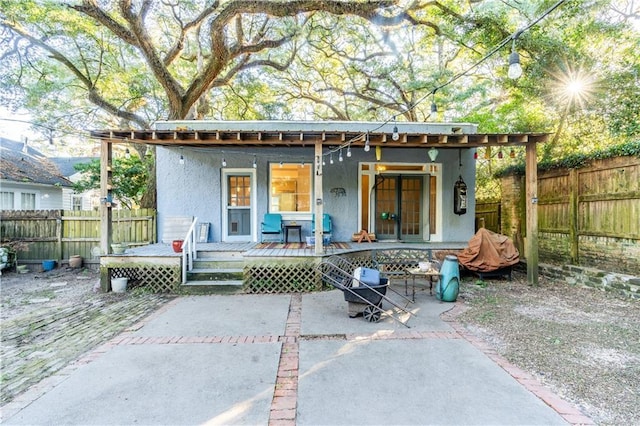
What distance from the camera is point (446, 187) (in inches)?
329

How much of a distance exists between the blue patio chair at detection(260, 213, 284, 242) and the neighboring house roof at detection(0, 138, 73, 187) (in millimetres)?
9322

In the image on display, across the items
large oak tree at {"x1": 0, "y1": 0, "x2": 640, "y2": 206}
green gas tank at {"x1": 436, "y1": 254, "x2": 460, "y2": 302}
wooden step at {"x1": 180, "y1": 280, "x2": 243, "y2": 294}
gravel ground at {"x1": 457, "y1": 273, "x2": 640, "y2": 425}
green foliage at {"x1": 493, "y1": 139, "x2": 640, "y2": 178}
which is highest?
large oak tree at {"x1": 0, "y1": 0, "x2": 640, "y2": 206}

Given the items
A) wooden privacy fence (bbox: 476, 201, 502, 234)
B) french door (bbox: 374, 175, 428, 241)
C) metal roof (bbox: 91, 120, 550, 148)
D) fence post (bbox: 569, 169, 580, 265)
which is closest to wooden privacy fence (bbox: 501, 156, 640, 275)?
fence post (bbox: 569, 169, 580, 265)

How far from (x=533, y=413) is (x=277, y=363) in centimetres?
222

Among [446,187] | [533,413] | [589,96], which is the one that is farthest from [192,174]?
[589,96]

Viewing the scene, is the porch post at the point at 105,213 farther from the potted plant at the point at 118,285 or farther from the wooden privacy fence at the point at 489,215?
the wooden privacy fence at the point at 489,215

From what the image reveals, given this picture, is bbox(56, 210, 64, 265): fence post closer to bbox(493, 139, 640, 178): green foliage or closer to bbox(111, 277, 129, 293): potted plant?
bbox(111, 277, 129, 293): potted plant

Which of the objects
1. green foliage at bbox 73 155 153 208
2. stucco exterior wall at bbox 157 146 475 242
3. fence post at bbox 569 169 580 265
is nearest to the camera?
fence post at bbox 569 169 580 265

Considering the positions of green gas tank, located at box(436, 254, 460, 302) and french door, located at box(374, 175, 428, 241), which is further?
french door, located at box(374, 175, 428, 241)

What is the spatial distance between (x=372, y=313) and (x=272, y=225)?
4267 mm

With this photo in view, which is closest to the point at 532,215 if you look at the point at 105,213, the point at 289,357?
the point at 289,357

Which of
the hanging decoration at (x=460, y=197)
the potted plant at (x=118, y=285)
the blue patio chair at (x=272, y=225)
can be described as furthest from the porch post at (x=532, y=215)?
the potted plant at (x=118, y=285)

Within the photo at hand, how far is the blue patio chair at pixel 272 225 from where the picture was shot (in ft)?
25.7

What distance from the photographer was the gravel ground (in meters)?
2.57
